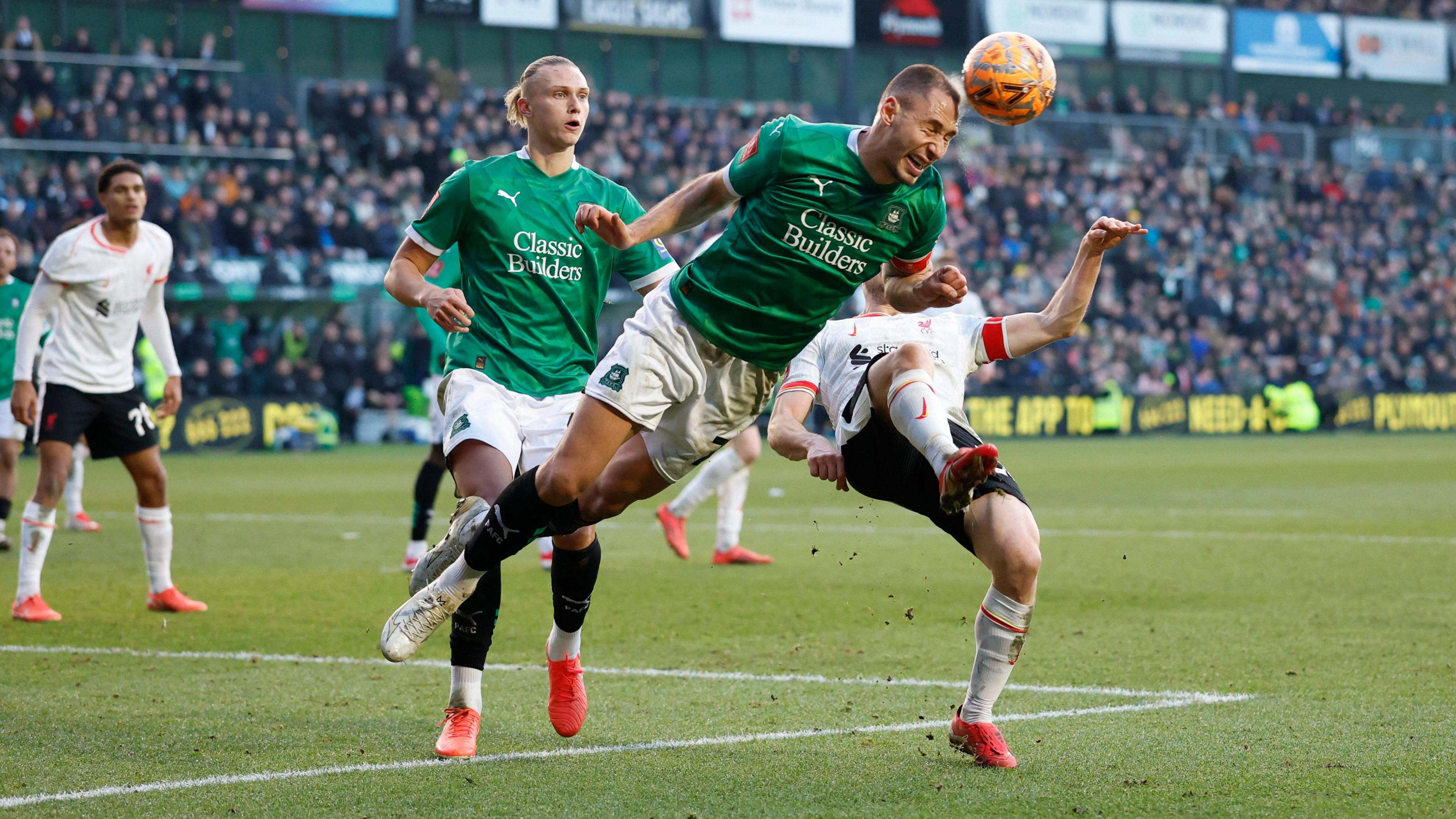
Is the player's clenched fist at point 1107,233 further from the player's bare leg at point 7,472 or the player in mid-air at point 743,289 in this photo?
the player's bare leg at point 7,472

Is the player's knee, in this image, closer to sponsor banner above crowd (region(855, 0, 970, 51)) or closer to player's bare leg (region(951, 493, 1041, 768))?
player's bare leg (region(951, 493, 1041, 768))

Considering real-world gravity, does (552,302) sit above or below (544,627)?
above

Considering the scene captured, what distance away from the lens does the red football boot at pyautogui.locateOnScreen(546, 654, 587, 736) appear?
16.4 ft

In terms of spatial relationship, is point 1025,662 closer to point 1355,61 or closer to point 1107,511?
point 1107,511

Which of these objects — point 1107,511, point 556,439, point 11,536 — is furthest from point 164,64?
point 556,439

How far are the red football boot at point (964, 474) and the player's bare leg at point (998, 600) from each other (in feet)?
0.61

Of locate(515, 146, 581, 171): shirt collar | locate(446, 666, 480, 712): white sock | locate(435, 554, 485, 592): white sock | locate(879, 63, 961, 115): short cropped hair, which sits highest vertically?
locate(879, 63, 961, 115): short cropped hair

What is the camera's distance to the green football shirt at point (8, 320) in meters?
10.6

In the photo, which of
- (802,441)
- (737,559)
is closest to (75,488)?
(737,559)

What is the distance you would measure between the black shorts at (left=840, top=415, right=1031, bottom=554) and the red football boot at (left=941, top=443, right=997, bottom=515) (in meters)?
0.22

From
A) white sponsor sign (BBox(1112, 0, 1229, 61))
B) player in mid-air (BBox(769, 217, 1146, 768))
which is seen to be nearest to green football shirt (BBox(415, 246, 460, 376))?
player in mid-air (BBox(769, 217, 1146, 768))

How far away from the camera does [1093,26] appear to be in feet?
135

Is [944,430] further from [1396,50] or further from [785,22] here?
[1396,50]

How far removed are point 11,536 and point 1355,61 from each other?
40.8m
